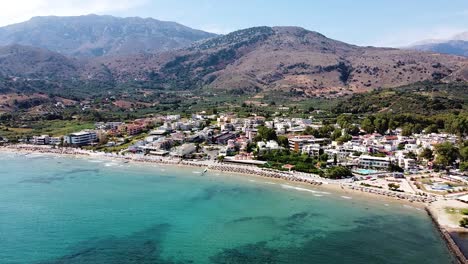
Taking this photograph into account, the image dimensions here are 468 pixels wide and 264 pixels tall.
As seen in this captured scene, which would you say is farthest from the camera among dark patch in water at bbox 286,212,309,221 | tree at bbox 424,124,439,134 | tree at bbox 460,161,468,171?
tree at bbox 424,124,439,134

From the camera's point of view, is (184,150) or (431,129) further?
(431,129)

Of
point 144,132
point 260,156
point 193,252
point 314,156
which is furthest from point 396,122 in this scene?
point 193,252

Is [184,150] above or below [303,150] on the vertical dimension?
below

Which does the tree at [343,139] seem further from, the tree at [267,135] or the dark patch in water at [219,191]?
the dark patch in water at [219,191]

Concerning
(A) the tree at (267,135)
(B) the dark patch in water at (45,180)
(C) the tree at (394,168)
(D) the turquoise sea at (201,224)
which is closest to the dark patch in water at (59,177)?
(B) the dark patch in water at (45,180)

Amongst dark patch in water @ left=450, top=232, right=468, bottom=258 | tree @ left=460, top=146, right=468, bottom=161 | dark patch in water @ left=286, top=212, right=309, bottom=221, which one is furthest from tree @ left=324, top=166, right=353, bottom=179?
dark patch in water @ left=450, top=232, right=468, bottom=258

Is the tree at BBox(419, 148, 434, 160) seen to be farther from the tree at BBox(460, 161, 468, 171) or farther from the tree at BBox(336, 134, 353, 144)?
the tree at BBox(336, 134, 353, 144)

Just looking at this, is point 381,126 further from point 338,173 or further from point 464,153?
point 338,173

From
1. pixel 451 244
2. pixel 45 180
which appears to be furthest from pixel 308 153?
pixel 45 180
